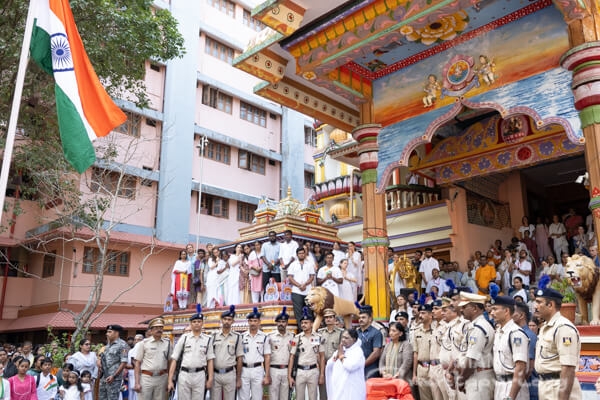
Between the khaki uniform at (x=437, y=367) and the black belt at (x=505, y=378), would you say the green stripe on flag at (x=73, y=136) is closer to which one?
the khaki uniform at (x=437, y=367)

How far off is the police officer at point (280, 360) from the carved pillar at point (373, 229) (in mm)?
2228

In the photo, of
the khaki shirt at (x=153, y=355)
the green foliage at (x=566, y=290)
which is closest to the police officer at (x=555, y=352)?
the green foliage at (x=566, y=290)

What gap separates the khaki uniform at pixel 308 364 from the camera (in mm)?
8703

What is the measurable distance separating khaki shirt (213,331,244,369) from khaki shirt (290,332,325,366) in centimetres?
96

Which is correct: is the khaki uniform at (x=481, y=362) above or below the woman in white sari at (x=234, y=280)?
below

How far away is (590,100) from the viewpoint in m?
8.41

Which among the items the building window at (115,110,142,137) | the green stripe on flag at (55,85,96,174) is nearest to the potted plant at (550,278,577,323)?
the green stripe on flag at (55,85,96,174)

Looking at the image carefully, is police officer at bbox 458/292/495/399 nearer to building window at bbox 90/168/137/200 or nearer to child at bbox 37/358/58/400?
child at bbox 37/358/58/400

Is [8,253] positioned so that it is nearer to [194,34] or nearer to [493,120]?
[194,34]

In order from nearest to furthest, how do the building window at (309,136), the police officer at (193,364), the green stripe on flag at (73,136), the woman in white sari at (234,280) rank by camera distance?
the green stripe on flag at (73,136) < the police officer at (193,364) < the woman in white sari at (234,280) < the building window at (309,136)

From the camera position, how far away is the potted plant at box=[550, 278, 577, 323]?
7789mm

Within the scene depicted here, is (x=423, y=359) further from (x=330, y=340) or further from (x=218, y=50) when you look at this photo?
(x=218, y=50)

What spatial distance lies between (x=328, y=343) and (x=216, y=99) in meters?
21.0

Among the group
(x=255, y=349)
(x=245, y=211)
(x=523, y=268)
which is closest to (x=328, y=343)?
(x=255, y=349)
